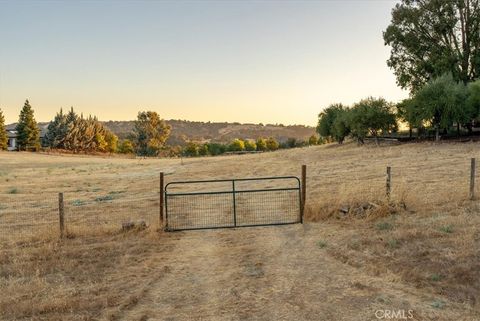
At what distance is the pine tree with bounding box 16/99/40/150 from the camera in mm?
85250

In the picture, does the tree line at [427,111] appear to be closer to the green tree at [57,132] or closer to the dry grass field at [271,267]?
the dry grass field at [271,267]

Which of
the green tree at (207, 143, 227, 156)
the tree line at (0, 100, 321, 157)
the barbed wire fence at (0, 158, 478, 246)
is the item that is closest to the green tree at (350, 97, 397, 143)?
the barbed wire fence at (0, 158, 478, 246)

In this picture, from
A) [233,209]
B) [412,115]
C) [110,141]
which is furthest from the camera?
[110,141]

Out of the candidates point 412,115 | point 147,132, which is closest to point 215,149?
point 147,132

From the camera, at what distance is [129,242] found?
11.0 meters

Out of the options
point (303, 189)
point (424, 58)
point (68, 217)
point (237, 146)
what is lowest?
point (68, 217)

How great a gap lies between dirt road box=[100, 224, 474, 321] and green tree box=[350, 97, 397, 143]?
4380cm

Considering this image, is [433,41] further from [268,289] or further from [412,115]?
[268,289]

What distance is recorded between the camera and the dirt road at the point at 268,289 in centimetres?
661

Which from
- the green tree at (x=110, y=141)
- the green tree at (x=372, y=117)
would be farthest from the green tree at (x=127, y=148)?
the green tree at (x=372, y=117)

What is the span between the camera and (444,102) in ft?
136

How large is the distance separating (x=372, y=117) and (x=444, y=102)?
10.4 metres

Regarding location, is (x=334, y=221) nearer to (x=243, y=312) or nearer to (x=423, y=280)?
(x=423, y=280)

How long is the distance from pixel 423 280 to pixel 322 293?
2.10 m
